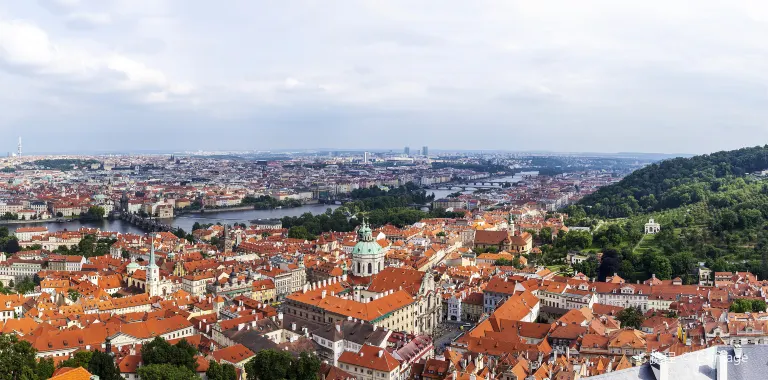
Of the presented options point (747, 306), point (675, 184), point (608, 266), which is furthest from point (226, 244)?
point (675, 184)

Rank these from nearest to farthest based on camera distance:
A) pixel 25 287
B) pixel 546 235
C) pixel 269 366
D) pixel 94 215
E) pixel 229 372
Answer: pixel 269 366, pixel 229 372, pixel 25 287, pixel 546 235, pixel 94 215

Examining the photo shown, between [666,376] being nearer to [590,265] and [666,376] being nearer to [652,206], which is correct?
[590,265]

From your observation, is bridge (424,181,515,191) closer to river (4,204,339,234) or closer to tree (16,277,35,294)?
river (4,204,339,234)

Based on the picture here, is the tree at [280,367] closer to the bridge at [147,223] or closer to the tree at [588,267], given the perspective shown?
the tree at [588,267]

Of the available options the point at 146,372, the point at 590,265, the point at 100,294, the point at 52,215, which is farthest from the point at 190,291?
the point at 52,215

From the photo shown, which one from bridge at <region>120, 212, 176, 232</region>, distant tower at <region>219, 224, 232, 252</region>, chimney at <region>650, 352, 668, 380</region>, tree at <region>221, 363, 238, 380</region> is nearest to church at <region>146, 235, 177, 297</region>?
tree at <region>221, 363, 238, 380</region>

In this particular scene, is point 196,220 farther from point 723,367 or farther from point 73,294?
point 723,367

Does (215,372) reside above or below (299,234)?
above
